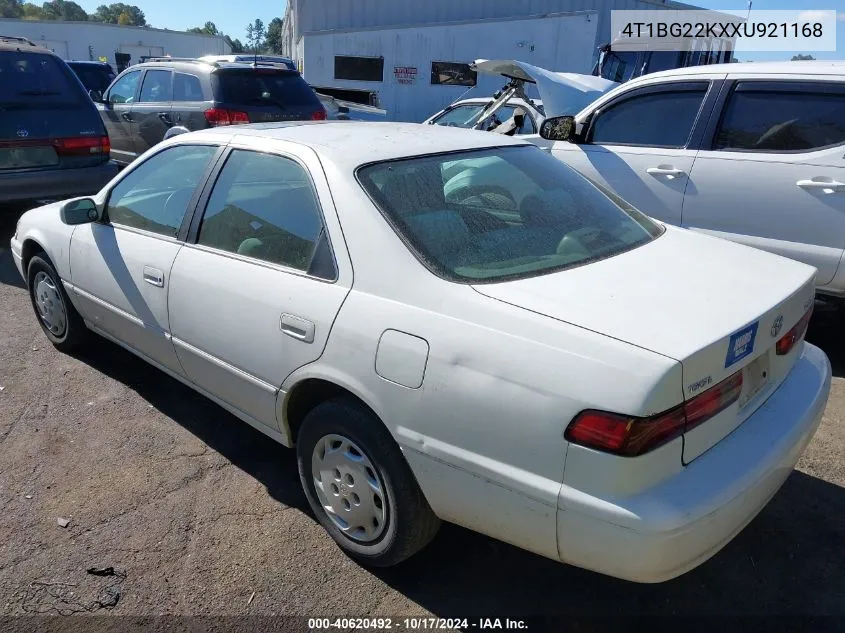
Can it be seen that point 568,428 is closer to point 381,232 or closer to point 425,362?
point 425,362

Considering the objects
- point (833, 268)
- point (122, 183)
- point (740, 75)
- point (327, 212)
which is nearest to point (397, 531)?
point (327, 212)

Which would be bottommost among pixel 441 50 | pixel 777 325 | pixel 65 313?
pixel 65 313

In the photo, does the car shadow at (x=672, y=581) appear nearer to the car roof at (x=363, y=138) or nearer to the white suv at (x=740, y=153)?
the car roof at (x=363, y=138)

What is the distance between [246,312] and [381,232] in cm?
71

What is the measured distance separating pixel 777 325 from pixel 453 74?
19.6 meters

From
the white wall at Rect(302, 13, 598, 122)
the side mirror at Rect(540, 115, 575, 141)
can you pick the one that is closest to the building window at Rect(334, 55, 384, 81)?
the white wall at Rect(302, 13, 598, 122)

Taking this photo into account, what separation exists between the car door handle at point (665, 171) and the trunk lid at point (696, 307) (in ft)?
7.20

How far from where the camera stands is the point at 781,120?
4355 millimetres

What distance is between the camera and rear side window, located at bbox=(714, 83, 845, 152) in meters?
4.14

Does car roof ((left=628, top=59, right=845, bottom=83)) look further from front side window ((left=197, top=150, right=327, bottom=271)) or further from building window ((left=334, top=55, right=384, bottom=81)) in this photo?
building window ((left=334, top=55, right=384, bottom=81))

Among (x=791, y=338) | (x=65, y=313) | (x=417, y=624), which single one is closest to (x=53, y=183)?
(x=65, y=313)

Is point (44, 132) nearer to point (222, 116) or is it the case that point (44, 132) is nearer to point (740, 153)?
point (222, 116)

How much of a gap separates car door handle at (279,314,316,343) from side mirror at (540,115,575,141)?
351cm

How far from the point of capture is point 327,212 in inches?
99.6
